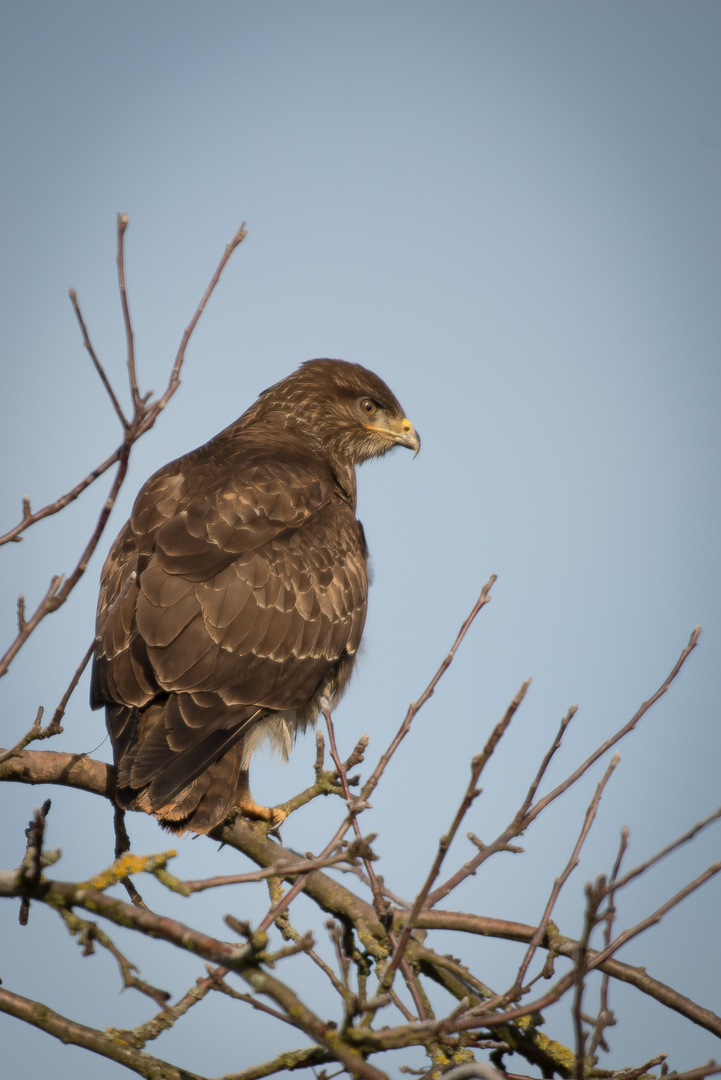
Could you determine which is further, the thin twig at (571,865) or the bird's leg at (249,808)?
the bird's leg at (249,808)

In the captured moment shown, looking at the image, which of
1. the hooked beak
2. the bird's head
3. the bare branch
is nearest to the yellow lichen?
the bare branch

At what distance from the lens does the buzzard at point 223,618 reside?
5.05 meters

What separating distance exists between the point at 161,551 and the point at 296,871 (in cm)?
331

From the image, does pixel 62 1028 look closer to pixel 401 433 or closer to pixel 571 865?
pixel 571 865

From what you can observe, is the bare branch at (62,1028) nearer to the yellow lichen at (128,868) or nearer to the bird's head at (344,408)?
the yellow lichen at (128,868)

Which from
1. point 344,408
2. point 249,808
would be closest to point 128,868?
point 249,808

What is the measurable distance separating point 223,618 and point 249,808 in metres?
1.06

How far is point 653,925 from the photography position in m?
3.01

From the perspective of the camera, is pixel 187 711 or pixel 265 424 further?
pixel 265 424

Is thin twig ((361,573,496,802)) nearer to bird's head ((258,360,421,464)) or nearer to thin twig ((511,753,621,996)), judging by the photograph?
thin twig ((511,753,621,996))

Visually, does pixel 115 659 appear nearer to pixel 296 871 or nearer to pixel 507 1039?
pixel 507 1039

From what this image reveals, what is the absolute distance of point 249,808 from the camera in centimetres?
581

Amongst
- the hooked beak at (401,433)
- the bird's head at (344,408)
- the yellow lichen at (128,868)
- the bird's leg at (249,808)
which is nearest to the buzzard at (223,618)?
the bird's leg at (249,808)

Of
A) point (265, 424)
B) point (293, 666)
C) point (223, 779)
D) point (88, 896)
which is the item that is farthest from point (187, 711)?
point (265, 424)
